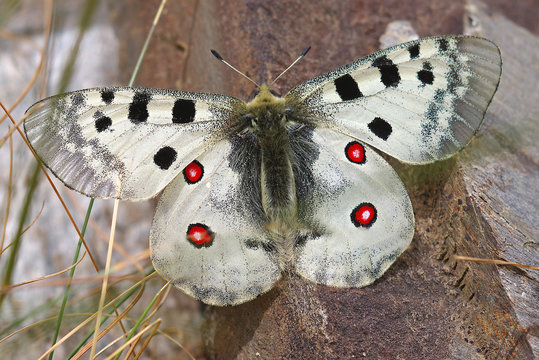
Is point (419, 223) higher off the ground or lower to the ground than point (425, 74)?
lower

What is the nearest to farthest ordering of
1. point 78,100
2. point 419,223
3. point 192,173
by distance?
1. point 78,100
2. point 192,173
3. point 419,223

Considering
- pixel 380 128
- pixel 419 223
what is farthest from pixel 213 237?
pixel 419 223

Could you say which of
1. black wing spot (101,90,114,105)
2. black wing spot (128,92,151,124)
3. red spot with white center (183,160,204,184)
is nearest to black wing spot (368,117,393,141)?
red spot with white center (183,160,204,184)

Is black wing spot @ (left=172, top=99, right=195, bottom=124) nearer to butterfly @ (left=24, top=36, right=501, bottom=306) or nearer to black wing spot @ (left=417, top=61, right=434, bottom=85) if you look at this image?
butterfly @ (left=24, top=36, right=501, bottom=306)

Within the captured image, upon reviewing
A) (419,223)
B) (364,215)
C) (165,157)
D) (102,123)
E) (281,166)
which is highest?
(102,123)

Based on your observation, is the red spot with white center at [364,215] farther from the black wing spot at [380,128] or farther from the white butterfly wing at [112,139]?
the white butterfly wing at [112,139]

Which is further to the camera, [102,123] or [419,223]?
[419,223]

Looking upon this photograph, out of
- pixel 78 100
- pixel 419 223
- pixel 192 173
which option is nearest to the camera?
pixel 78 100

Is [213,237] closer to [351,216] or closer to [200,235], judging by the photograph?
[200,235]
